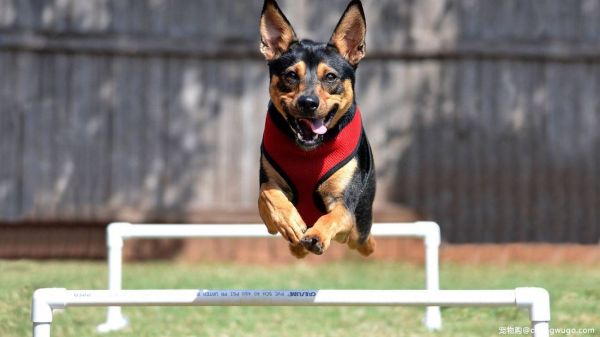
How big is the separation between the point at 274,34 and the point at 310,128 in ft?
2.25

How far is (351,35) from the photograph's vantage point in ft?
18.7

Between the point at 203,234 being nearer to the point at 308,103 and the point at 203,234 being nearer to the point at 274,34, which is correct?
the point at 274,34

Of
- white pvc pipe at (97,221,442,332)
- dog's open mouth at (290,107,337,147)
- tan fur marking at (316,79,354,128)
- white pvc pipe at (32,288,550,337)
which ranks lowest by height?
white pvc pipe at (97,221,442,332)

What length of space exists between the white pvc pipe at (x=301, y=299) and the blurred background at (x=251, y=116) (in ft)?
19.4

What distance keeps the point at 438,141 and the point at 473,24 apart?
4.44ft

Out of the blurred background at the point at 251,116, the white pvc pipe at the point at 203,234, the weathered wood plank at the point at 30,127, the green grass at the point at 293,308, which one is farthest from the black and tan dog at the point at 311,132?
the weathered wood plank at the point at 30,127

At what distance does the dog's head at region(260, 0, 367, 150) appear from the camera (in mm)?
5305

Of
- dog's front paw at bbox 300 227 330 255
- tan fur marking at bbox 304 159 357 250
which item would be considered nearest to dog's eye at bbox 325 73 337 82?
tan fur marking at bbox 304 159 357 250

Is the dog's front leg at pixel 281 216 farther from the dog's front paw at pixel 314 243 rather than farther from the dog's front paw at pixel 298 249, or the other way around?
the dog's front paw at pixel 314 243

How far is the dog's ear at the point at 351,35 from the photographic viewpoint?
562 centimetres

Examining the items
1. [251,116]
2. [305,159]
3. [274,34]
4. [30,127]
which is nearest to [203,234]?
[305,159]

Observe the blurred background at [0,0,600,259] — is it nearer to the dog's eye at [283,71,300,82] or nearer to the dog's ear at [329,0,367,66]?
the dog's ear at [329,0,367,66]

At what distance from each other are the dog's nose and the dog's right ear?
594 millimetres

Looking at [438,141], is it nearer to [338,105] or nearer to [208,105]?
[208,105]
